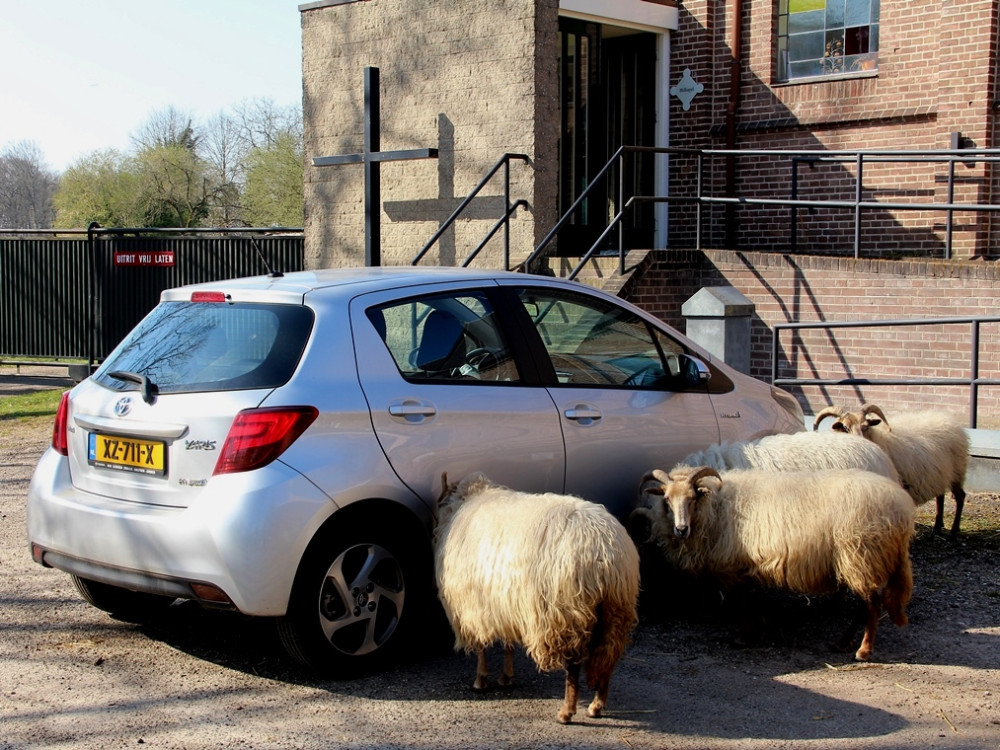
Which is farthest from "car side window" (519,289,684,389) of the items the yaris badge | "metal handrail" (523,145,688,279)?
"metal handrail" (523,145,688,279)

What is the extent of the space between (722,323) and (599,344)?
3923mm

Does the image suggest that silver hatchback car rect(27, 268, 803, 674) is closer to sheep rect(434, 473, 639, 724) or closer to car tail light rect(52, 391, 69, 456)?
car tail light rect(52, 391, 69, 456)

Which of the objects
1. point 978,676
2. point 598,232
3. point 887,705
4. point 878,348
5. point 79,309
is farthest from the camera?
point 79,309

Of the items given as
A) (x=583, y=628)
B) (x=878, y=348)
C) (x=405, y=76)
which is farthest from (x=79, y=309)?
(x=583, y=628)

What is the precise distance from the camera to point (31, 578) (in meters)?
6.82

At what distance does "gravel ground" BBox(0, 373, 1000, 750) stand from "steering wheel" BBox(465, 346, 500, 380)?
1.38 meters

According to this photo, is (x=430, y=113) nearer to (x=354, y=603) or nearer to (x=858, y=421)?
(x=858, y=421)

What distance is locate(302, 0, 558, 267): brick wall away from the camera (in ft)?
45.5

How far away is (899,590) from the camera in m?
5.42

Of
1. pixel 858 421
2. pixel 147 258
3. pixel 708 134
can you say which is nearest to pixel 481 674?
pixel 858 421

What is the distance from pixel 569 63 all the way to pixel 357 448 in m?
11.2

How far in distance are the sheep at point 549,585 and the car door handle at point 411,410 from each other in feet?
1.99

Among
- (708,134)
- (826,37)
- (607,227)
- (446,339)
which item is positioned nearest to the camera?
(446,339)

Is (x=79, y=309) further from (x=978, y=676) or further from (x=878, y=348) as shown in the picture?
(x=978, y=676)
